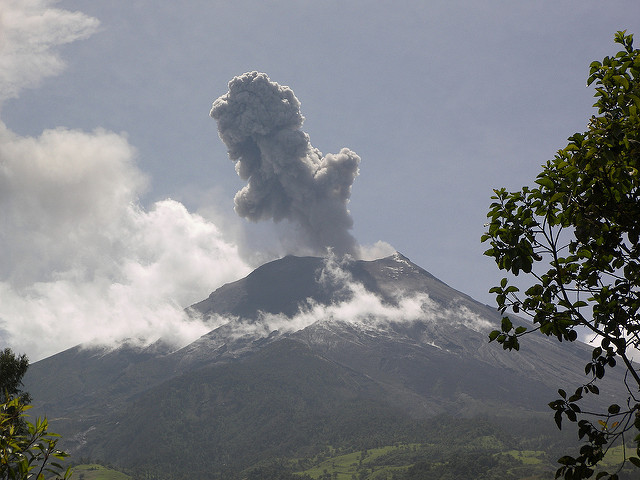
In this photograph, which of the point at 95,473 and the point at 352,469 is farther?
the point at 352,469

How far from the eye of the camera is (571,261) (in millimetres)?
6461

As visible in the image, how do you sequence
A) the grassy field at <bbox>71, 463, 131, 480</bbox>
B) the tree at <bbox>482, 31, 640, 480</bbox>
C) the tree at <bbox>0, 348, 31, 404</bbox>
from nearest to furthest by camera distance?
the tree at <bbox>482, 31, 640, 480</bbox> < the tree at <bbox>0, 348, 31, 404</bbox> < the grassy field at <bbox>71, 463, 131, 480</bbox>

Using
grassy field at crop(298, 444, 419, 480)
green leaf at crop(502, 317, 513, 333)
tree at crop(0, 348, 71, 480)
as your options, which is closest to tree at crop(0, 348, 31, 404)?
tree at crop(0, 348, 71, 480)

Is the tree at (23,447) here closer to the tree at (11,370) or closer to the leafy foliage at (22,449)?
the leafy foliage at (22,449)

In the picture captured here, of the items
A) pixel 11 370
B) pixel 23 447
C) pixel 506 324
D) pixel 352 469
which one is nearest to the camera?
pixel 506 324

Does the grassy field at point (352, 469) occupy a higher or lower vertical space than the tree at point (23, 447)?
lower

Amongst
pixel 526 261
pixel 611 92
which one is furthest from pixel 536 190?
pixel 611 92

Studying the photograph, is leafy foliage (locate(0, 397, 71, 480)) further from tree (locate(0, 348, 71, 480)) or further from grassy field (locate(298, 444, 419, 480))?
grassy field (locate(298, 444, 419, 480))

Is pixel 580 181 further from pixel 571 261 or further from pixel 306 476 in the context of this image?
pixel 306 476

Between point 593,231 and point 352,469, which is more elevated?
point 593,231

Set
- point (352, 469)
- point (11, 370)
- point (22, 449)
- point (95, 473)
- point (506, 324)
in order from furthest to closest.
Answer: point (352, 469) < point (95, 473) < point (11, 370) < point (22, 449) < point (506, 324)

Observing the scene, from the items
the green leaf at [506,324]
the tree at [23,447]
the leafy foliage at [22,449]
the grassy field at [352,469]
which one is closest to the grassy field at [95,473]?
the grassy field at [352,469]

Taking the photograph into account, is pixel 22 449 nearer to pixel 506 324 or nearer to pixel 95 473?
pixel 506 324

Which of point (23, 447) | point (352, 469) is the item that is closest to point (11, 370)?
point (23, 447)
